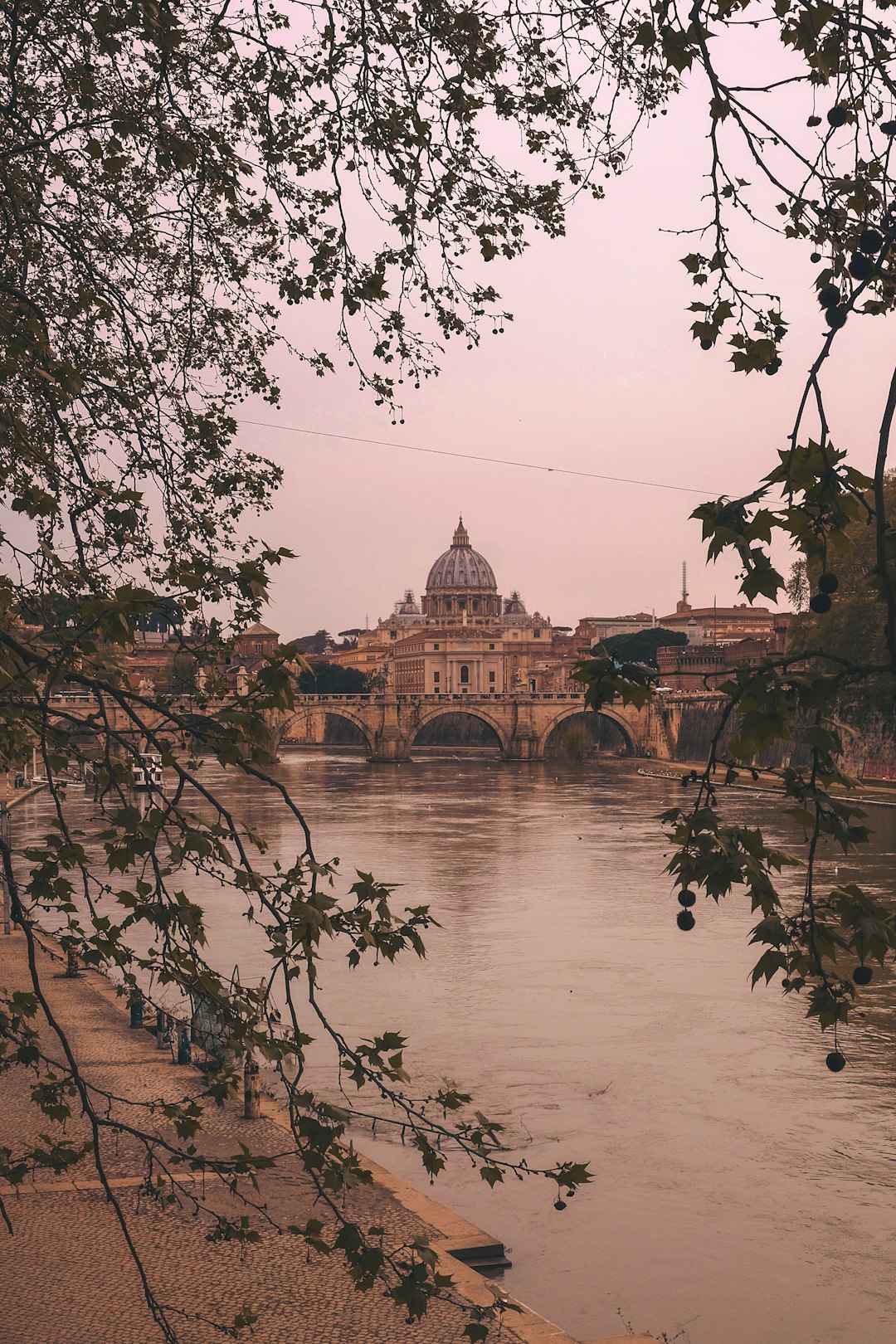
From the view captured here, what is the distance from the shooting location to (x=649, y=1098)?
43.8 feet

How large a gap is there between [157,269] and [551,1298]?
251 inches

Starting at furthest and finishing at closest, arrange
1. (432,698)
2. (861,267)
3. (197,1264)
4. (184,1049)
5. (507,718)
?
(432,698)
(507,718)
(184,1049)
(197,1264)
(861,267)

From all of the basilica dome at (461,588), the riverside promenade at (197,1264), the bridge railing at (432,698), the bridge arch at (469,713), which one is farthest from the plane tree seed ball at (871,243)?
the basilica dome at (461,588)

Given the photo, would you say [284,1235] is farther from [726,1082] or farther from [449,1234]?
[726,1082]

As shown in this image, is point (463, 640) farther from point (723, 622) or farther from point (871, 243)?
point (871, 243)

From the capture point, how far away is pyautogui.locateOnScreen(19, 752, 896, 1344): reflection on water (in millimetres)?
9375

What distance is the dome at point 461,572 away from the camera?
5989 inches

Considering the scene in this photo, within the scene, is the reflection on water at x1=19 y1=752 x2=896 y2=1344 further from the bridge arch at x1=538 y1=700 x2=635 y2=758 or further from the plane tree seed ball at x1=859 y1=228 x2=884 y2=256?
the bridge arch at x1=538 y1=700 x2=635 y2=758

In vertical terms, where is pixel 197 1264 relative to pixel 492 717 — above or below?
below

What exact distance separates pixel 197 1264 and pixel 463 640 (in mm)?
123862

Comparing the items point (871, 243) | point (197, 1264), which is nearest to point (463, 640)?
point (197, 1264)

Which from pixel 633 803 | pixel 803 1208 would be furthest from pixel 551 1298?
pixel 633 803

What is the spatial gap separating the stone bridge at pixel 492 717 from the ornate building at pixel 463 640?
29497mm

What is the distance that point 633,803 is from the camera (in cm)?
4662
